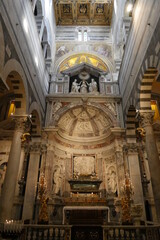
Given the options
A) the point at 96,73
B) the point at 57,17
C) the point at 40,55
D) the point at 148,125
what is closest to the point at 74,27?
the point at 57,17

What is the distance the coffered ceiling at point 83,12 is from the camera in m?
18.9

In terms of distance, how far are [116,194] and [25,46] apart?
10.2 m

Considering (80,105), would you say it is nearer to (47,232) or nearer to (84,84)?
(84,84)

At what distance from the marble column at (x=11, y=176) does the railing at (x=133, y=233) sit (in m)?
3.84

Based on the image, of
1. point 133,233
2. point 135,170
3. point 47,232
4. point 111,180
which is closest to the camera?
point 47,232

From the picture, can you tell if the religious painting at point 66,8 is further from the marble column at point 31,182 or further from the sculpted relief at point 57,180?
the sculpted relief at point 57,180

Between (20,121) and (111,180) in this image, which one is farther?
(111,180)

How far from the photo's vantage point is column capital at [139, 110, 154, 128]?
9469 mm

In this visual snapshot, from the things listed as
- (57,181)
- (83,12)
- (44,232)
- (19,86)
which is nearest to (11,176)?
(44,232)

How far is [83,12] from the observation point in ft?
66.0

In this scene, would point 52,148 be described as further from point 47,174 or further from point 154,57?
point 154,57

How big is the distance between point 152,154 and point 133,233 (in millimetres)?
3145

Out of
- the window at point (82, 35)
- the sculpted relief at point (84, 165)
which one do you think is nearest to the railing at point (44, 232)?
the sculpted relief at point (84, 165)

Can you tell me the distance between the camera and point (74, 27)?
66.9 feet
